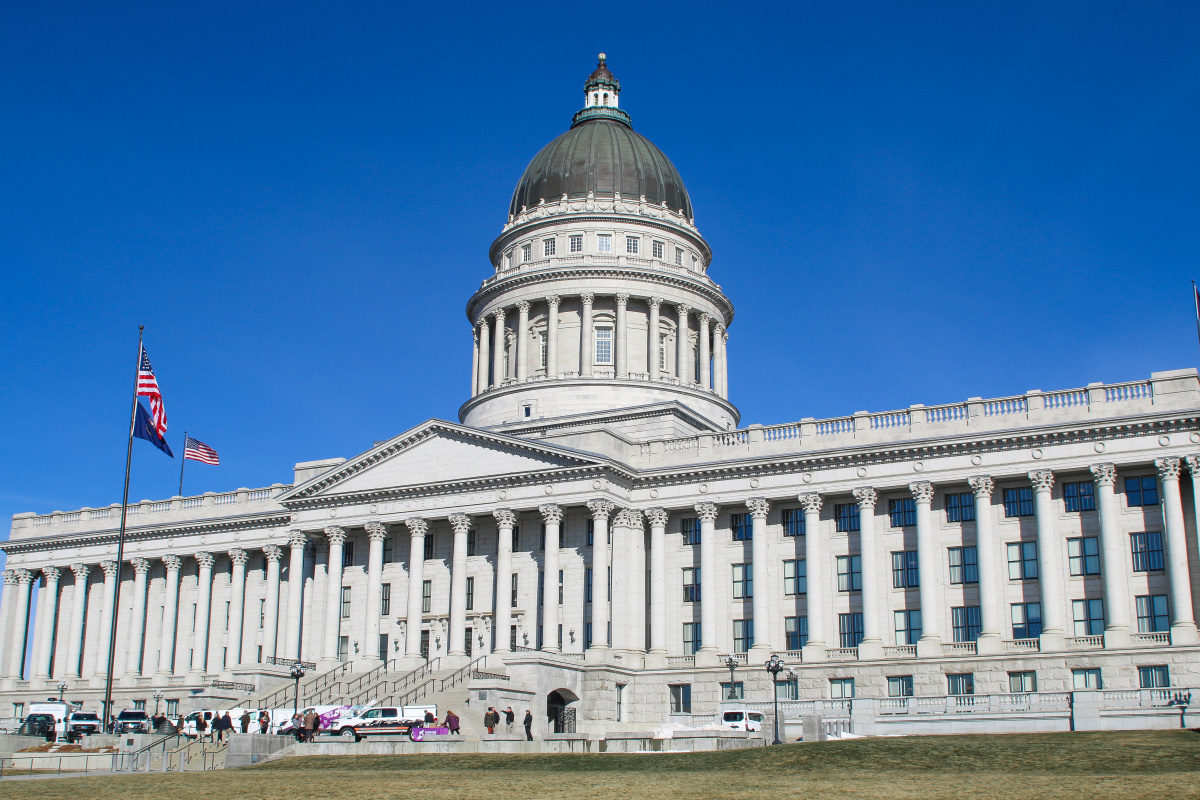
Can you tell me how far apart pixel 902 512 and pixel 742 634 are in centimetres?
955

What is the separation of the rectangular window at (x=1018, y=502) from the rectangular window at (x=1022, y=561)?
52.7 inches

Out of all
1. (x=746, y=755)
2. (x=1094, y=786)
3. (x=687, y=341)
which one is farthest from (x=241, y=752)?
(x=687, y=341)

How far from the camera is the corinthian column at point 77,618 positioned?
3219 inches

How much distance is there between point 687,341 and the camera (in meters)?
84.6

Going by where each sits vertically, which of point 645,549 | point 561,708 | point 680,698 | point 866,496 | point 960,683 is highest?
point 866,496

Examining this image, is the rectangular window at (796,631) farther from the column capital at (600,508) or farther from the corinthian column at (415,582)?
the corinthian column at (415,582)

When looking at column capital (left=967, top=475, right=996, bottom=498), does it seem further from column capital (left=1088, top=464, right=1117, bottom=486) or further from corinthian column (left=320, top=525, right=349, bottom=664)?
corinthian column (left=320, top=525, right=349, bottom=664)

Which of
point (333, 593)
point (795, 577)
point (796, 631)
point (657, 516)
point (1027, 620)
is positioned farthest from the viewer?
point (333, 593)

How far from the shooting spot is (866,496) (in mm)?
60406

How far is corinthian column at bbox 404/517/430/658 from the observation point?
6675 centimetres

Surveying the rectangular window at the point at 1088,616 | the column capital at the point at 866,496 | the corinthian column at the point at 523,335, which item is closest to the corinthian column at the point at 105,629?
the corinthian column at the point at 523,335

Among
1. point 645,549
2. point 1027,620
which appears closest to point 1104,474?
point 1027,620

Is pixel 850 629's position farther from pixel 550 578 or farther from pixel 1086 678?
pixel 550 578

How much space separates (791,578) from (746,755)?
25901 millimetres
